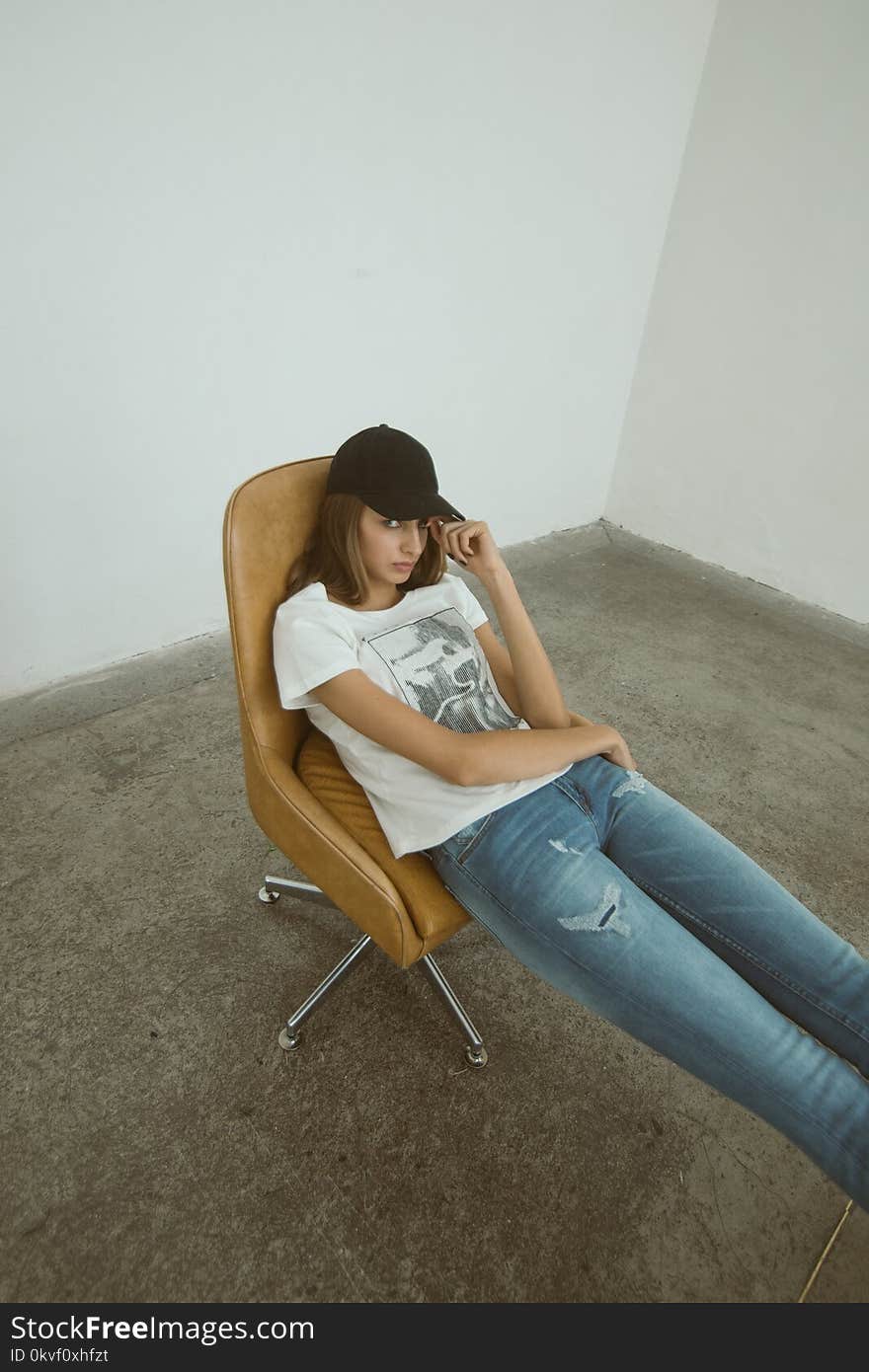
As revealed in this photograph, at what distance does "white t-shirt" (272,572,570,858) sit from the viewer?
3.94 ft

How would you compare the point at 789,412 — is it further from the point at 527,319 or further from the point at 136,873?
the point at 136,873

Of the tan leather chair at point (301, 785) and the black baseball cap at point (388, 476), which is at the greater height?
the black baseball cap at point (388, 476)

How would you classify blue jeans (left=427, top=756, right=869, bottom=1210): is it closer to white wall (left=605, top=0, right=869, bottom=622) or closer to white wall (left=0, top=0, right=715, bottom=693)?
white wall (left=0, top=0, right=715, bottom=693)

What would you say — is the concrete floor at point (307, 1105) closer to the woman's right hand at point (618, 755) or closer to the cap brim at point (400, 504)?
the woman's right hand at point (618, 755)

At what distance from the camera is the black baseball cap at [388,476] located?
4.09 feet

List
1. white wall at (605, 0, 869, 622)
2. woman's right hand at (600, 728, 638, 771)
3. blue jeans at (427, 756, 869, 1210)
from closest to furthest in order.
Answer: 1. blue jeans at (427, 756, 869, 1210)
2. woman's right hand at (600, 728, 638, 771)
3. white wall at (605, 0, 869, 622)

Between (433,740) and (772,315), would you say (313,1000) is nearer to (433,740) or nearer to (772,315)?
(433,740)

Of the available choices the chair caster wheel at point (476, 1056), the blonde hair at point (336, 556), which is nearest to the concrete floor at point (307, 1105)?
the chair caster wheel at point (476, 1056)

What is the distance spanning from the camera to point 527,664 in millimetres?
1412

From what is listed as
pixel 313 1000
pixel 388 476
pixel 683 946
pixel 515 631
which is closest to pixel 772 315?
pixel 515 631

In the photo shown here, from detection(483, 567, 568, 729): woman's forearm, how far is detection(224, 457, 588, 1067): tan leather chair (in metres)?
0.08

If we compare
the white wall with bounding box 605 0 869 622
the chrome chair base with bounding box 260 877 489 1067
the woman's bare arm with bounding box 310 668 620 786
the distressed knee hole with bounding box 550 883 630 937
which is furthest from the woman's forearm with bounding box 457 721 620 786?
the white wall with bounding box 605 0 869 622

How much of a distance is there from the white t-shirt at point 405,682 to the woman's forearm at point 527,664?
5cm

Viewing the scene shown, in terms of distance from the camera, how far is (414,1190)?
1260 millimetres
